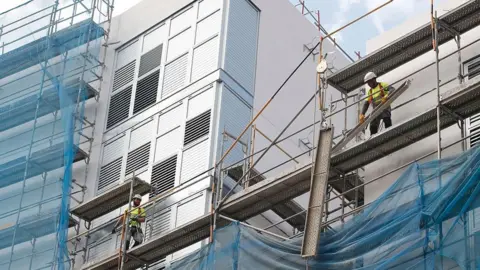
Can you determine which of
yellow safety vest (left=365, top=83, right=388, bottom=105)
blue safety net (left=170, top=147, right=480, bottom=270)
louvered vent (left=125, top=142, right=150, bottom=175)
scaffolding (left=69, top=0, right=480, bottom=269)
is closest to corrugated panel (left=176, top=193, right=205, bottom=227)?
scaffolding (left=69, top=0, right=480, bottom=269)

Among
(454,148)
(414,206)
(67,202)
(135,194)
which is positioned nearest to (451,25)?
(454,148)

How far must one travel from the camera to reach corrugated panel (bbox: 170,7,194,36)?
25797 mm

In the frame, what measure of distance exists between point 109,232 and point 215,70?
4263 mm

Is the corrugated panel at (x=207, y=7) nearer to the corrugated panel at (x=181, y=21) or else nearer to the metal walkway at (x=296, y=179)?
the corrugated panel at (x=181, y=21)

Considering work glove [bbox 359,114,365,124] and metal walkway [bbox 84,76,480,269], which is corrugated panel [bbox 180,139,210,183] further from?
work glove [bbox 359,114,365,124]

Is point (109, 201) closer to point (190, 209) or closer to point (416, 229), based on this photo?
point (190, 209)

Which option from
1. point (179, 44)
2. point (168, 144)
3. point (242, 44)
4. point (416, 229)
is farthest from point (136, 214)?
point (416, 229)

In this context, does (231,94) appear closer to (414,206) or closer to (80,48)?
(80,48)

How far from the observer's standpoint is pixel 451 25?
19.5 m

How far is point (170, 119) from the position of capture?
24.7m

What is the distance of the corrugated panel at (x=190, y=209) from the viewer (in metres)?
22.4

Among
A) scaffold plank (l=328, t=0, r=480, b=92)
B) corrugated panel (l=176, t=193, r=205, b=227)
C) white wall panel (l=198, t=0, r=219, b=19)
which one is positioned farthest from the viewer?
white wall panel (l=198, t=0, r=219, b=19)

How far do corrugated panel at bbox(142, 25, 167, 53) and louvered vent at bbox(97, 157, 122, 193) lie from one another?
2978mm

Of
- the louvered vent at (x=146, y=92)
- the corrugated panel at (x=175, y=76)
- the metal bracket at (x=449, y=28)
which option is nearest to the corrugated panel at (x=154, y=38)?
the louvered vent at (x=146, y=92)
